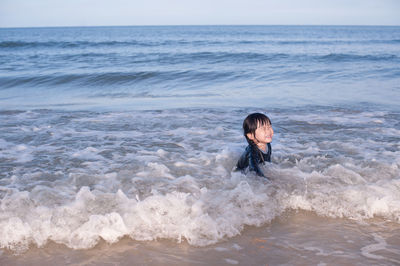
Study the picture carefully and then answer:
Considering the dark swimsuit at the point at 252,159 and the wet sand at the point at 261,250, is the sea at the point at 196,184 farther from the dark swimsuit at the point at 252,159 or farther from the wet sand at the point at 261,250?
the dark swimsuit at the point at 252,159

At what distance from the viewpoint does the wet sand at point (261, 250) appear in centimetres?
248

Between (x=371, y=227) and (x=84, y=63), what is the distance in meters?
17.7

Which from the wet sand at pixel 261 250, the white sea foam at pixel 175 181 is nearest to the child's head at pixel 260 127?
the white sea foam at pixel 175 181

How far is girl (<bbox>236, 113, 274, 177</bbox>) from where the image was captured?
409 centimetres

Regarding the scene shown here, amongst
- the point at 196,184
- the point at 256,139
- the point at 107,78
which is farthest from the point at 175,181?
the point at 107,78

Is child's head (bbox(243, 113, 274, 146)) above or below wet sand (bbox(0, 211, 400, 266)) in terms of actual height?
above

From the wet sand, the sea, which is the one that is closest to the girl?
the sea

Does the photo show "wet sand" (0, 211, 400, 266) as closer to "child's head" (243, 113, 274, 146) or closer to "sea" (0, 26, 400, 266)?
"sea" (0, 26, 400, 266)

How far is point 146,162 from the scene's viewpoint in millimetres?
4375

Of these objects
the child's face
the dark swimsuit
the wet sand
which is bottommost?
the wet sand

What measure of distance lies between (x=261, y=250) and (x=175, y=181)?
1.43m

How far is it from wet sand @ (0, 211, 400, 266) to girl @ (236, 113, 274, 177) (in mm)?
1240

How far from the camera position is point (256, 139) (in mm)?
4191

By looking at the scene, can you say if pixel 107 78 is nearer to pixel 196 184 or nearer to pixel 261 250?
pixel 196 184
